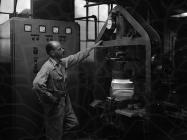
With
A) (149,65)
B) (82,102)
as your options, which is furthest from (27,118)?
(149,65)

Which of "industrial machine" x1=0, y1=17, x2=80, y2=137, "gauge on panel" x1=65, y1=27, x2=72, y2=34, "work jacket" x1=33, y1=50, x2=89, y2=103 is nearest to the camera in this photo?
"work jacket" x1=33, y1=50, x2=89, y2=103

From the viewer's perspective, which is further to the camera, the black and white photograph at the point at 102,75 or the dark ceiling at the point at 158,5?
the dark ceiling at the point at 158,5

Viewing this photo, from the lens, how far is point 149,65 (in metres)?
2.73

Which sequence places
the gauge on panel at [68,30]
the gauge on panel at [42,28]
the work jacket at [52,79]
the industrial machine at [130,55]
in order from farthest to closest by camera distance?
the gauge on panel at [68,30], the gauge on panel at [42,28], the work jacket at [52,79], the industrial machine at [130,55]

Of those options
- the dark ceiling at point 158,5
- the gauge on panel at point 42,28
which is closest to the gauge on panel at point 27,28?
the gauge on panel at point 42,28

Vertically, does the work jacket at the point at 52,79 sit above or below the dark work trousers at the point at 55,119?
above

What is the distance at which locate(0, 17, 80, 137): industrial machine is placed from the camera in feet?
11.4

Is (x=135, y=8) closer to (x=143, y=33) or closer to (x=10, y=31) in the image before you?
(x=143, y=33)

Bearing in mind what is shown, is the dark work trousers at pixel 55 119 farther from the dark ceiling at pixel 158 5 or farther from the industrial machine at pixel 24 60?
the dark ceiling at pixel 158 5

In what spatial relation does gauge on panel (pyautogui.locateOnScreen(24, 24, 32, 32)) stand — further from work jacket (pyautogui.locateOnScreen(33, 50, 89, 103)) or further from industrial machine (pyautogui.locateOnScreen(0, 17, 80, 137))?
work jacket (pyautogui.locateOnScreen(33, 50, 89, 103))

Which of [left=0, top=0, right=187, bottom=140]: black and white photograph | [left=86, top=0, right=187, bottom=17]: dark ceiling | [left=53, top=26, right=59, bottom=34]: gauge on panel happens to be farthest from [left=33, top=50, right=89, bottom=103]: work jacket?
[left=86, top=0, right=187, bottom=17]: dark ceiling

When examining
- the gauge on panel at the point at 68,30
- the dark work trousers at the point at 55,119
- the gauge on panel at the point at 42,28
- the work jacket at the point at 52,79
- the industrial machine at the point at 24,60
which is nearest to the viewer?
the work jacket at the point at 52,79

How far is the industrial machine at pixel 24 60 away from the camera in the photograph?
3.48 metres

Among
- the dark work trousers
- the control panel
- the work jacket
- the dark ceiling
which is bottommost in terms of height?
the dark work trousers
